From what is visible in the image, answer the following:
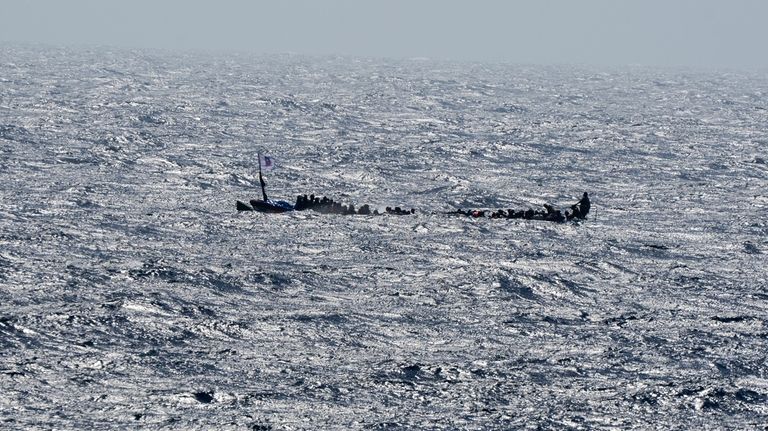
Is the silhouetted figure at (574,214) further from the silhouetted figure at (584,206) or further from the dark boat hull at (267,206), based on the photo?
the dark boat hull at (267,206)

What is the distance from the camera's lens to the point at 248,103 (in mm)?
133250

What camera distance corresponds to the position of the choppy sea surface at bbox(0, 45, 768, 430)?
30.7 meters

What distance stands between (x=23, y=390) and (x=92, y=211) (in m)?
28.4

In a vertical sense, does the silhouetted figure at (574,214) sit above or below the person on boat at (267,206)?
above

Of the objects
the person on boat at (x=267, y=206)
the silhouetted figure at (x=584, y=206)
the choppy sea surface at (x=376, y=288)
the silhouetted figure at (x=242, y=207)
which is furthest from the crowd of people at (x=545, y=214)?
the silhouetted figure at (x=242, y=207)

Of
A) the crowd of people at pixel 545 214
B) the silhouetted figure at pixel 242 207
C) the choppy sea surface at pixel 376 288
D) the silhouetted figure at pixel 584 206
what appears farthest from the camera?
the silhouetted figure at pixel 584 206

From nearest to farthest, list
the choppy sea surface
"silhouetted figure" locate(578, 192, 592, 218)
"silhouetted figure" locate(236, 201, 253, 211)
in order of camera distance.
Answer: the choppy sea surface < "silhouetted figure" locate(236, 201, 253, 211) < "silhouetted figure" locate(578, 192, 592, 218)

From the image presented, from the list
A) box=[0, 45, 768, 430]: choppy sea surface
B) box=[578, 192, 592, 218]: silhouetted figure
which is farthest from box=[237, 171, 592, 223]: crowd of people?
box=[0, 45, 768, 430]: choppy sea surface

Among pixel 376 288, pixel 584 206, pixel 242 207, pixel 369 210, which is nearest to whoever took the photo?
pixel 376 288

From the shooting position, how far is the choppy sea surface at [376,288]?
3072cm

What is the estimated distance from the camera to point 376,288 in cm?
4331

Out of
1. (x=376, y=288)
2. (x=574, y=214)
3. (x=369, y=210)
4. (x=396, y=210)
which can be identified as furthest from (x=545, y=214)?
(x=376, y=288)

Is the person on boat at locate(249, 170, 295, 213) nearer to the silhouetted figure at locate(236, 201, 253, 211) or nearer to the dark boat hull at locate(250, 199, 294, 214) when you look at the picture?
the dark boat hull at locate(250, 199, 294, 214)

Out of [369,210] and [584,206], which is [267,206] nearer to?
[369,210]
